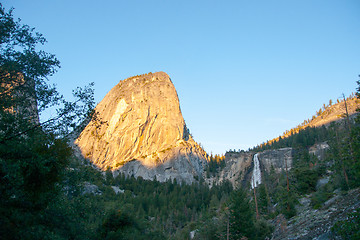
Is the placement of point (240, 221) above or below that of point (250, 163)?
below

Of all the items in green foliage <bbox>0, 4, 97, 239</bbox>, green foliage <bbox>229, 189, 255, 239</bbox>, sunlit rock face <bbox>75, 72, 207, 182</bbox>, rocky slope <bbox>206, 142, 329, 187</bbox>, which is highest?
sunlit rock face <bbox>75, 72, 207, 182</bbox>

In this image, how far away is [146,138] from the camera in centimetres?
15825

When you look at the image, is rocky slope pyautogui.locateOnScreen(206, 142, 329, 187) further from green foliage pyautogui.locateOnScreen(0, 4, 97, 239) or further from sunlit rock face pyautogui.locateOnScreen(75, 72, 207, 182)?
green foliage pyautogui.locateOnScreen(0, 4, 97, 239)

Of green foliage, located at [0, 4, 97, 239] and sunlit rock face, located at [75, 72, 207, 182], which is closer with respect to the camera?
green foliage, located at [0, 4, 97, 239]

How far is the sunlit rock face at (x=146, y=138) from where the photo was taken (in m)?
148

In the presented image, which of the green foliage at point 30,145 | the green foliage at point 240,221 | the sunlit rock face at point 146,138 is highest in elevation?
the sunlit rock face at point 146,138

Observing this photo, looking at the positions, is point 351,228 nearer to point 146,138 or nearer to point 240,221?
point 240,221

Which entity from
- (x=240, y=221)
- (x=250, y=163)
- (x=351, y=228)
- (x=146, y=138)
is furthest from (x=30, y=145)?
(x=146, y=138)

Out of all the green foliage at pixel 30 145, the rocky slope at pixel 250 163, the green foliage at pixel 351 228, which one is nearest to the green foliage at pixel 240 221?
the green foliage at pixel 351 228

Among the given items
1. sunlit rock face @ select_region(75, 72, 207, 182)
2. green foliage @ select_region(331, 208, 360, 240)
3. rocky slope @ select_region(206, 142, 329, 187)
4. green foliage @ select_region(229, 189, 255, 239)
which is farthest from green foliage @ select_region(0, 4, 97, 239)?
sunlit rock face @ select_region(75, 72, 207, 182)

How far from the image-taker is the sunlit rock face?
486 ft

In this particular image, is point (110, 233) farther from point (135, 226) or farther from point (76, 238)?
point (76, 238)

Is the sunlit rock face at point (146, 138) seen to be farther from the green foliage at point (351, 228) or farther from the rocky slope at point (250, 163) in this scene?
the green foliage at point (351, 228)

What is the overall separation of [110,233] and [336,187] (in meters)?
30.2
